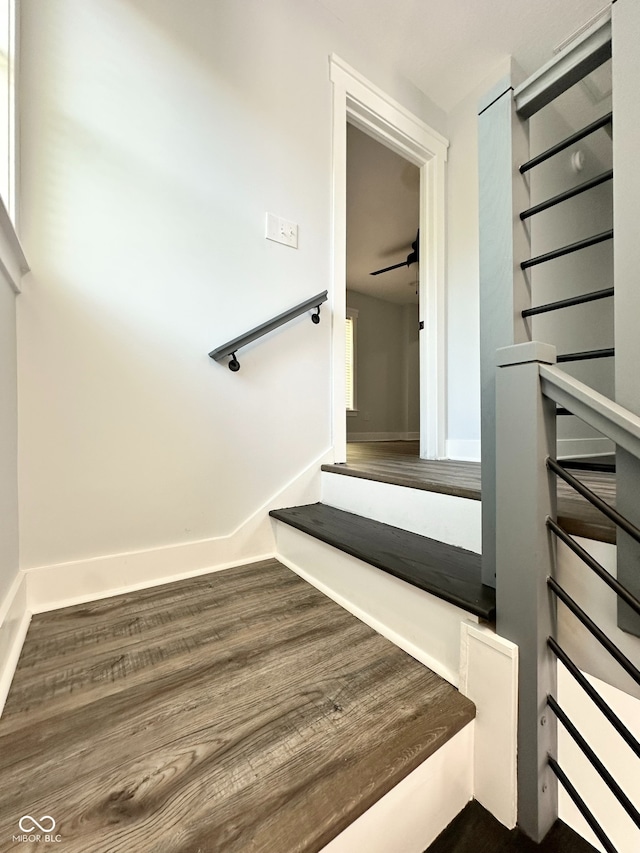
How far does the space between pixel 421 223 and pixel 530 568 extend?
2322 mm

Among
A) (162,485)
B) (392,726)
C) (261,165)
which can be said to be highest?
(261,165)

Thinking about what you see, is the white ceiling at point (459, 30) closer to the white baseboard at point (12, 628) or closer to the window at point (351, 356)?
the white baseboard at point (12, 628)

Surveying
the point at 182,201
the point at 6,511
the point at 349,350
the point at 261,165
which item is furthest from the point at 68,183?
the point at 349,350

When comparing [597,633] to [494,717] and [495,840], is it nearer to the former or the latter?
[494,717]

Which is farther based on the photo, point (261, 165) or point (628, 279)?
point (261, 165)

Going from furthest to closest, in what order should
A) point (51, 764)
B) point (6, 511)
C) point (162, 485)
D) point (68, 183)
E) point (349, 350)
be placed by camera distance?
1. point (349, 350)
2. point (162, 485)
3. point (68, 183)
4. point (6, 511)
5. point (51, 764)

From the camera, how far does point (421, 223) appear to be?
7.65ft

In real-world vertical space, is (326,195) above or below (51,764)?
above

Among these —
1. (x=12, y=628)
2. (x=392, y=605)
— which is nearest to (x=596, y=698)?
(x=392, y=605)

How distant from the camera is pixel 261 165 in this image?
5.13 ft

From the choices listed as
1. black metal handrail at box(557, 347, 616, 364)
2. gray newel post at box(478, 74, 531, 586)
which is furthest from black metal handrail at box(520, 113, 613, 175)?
black metal handrail at box(557, 347, 616, 364)

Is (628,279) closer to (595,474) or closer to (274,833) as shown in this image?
(274,833)

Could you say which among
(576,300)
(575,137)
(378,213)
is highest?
(378,213)

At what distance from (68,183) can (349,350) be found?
407 cm
